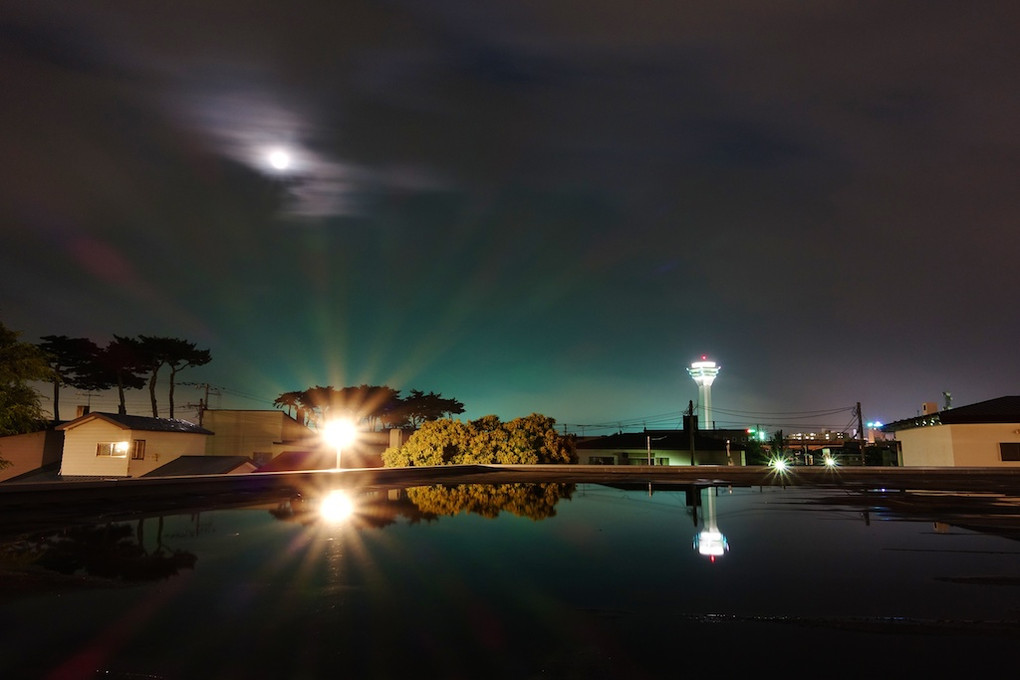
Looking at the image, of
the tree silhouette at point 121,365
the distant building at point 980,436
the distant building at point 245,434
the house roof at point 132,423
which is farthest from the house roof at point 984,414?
the tree silhouette at point 121,365

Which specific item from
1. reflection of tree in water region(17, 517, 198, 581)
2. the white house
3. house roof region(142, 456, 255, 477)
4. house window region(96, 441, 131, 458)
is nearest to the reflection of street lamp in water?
reflection of tree in water region(17, 517, 198, 581)

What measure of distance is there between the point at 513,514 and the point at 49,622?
748cm

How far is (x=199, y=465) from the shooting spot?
42.9 meters

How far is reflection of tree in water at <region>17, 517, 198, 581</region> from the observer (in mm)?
5418

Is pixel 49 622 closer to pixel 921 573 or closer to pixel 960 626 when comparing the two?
pixel 960 626

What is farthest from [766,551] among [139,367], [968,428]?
[139,367]

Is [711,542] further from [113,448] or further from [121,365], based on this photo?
[121,365]

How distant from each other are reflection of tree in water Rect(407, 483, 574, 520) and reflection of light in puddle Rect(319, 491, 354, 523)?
56.8 inches

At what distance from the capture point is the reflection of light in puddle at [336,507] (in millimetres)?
9430

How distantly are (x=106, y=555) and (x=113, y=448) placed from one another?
1697 inches

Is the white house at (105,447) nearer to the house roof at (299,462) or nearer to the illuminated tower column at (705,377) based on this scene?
the house roof at (299,462)

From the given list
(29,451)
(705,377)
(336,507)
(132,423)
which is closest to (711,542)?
(336,507)

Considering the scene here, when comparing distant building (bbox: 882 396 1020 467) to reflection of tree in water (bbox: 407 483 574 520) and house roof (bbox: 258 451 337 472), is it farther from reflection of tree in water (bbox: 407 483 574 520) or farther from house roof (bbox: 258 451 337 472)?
house roof (bbox: 258 451 337 472)

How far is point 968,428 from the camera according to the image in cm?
3256
